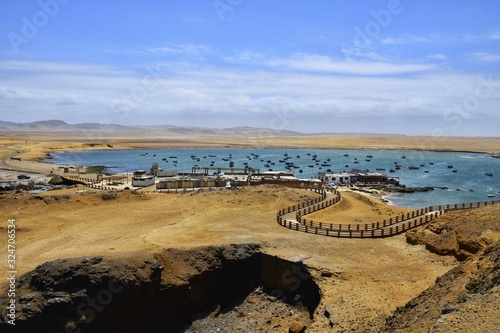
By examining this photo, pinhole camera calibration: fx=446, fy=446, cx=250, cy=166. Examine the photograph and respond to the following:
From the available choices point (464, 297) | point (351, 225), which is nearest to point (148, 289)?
point (464, 297)

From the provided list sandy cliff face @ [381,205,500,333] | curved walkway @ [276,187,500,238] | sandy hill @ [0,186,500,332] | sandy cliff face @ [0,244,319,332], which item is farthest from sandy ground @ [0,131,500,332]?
sandy cliff face @ [381,205,500,333]

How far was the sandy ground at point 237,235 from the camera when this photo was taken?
24422 mm

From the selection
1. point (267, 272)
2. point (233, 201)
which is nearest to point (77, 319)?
point (267, 272)

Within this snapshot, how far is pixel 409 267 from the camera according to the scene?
2700 cm

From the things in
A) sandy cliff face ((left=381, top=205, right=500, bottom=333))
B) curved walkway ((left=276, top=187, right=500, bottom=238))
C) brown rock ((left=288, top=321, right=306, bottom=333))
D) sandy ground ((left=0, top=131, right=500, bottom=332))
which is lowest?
brown rock ((left=288, top=321, right=306, bottom=333))

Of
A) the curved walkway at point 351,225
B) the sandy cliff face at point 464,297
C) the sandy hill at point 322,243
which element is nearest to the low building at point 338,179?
the sandy hill at point 322,243

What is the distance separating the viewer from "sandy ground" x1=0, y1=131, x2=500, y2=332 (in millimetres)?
24422

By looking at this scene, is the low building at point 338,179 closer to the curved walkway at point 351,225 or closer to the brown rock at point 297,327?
the curved walkway at point 351,225

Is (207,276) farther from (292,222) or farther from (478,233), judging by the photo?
(478,233)

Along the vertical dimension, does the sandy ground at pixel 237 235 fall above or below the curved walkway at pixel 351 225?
below

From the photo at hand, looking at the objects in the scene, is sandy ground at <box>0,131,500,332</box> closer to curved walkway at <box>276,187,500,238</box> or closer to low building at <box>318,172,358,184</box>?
curved walkway at <box>276,187,500,238</box>

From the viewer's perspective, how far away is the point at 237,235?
32094mm

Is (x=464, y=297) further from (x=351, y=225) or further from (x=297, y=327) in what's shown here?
(x=351, y=225)

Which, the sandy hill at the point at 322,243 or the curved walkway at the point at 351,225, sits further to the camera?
the curved walkway at the point at 351,225
